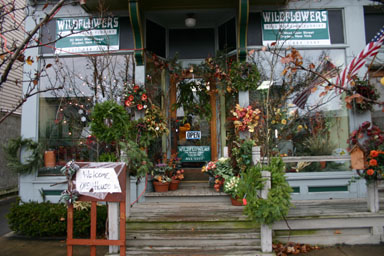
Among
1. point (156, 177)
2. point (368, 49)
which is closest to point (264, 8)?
point (368, 49)

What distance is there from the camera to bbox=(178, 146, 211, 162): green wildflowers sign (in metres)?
6.69

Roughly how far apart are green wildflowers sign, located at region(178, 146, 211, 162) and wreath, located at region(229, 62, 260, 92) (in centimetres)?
184

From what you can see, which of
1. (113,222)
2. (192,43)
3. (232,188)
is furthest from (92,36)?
(232,188)

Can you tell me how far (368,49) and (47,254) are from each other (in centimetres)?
747

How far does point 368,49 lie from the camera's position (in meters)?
5.48

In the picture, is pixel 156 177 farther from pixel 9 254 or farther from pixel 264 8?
pixel 264 8

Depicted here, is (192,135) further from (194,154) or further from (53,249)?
(53,249)

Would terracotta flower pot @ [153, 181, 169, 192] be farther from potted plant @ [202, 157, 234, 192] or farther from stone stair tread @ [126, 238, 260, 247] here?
stone stair tread @ [126, 238, 260, 247]

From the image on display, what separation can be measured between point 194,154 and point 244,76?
7.59ft

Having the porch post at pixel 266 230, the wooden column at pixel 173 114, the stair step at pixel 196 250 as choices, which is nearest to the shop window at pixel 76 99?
the wooden column at pixel 173 114

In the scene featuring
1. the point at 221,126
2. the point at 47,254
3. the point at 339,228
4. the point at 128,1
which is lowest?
the point at 47,254

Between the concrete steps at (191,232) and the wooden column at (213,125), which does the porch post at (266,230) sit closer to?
the concrete steps at (191,232)

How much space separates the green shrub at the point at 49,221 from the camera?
5211mm

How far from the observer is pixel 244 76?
597cm
